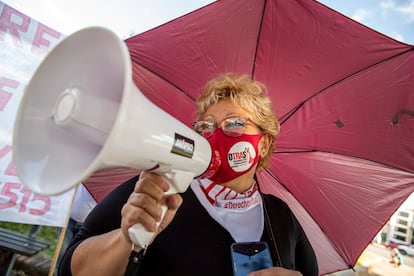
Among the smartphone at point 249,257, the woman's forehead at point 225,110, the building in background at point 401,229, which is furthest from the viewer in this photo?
the building in background at point 401,229

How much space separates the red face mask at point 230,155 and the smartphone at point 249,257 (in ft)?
1.08

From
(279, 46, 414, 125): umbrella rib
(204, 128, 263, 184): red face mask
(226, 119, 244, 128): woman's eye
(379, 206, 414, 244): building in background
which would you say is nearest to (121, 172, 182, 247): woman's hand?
(204, 128, 263, 184): red face mask

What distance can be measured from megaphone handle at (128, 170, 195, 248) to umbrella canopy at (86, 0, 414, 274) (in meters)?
1.22

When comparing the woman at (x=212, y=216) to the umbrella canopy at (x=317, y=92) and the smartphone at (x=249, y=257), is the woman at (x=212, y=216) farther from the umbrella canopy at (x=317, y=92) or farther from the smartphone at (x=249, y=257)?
the umbrella canopy at (x=317, y=92)

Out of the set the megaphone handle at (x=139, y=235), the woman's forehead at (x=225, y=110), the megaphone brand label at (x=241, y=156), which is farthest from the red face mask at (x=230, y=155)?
the megaphone handle at (x=139, y=235)

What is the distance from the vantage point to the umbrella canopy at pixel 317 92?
1.58m

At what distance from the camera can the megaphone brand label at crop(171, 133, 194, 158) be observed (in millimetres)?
747

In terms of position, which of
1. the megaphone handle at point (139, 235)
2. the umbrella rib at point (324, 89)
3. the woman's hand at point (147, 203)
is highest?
the umbrella rib at point (324, 89)

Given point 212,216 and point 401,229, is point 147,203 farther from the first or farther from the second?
point 401,229

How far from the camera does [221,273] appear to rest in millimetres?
1071

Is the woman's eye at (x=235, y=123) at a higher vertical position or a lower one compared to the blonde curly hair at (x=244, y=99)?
lower

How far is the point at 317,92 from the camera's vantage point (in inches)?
72.7

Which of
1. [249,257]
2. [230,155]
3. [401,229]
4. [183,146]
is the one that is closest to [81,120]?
[183,146]

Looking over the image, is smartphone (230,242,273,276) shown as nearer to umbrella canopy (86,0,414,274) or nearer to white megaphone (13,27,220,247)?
white megaphone (13,27,220,247)
